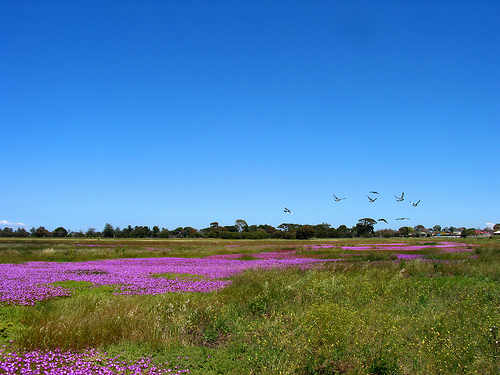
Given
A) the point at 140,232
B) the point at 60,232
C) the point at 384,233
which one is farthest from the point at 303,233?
the point at 60,232

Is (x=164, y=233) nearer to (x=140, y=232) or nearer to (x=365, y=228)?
(x=140, y=232)

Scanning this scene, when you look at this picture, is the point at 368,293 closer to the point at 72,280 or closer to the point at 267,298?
the point at 267,298

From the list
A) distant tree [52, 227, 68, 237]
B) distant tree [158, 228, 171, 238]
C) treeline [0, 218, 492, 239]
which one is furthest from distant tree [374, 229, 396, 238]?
distant tree [52, 227, 68, 237]

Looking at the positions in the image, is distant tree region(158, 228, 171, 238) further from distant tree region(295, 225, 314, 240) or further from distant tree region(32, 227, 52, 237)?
distant tree region(295, 225, 314, 240)

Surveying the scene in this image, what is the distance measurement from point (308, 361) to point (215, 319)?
2814 millimetres

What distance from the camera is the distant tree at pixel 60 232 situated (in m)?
149

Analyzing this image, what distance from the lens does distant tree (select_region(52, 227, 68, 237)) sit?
149 metres

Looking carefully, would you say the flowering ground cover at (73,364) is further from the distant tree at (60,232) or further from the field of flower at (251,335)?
the distant tree at (60,232)

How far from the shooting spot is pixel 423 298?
9.95 metres

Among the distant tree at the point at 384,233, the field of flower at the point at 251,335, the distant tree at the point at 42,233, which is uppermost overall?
the field of flower at the point at 251,335

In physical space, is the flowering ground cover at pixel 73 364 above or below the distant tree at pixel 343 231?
above

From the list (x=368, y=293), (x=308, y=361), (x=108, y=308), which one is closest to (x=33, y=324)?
(x=108, y=308)

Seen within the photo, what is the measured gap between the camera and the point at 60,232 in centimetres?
15088

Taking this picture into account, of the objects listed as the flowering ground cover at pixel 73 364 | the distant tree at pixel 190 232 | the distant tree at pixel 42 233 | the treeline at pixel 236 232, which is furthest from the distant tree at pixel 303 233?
the flowering ground cover at pixel 73 364
